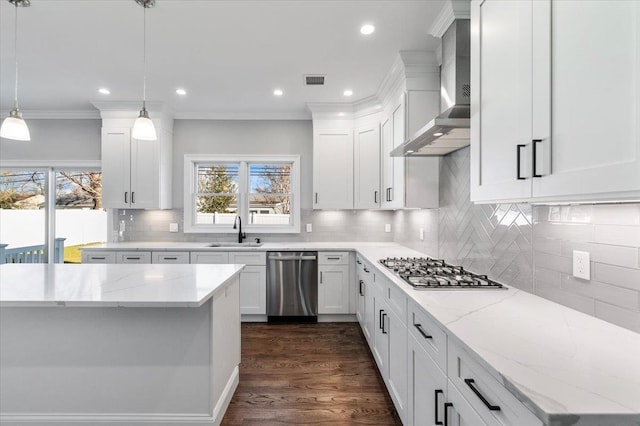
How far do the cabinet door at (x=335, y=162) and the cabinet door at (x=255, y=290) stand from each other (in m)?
1.32

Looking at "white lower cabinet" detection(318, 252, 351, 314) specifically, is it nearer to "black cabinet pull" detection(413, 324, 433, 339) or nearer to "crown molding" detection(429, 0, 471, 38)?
"black cabinet pull" detection(413, 324, 433, 339)

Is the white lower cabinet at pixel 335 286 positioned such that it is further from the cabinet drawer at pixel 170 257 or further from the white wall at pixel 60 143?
the white wall at pixel 60 143

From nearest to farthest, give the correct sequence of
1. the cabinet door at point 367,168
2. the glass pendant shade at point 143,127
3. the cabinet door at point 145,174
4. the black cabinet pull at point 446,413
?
1. the black cabinet pull at point 446,413
2. the glass pendant shade at point 143,127
3. the cabinet door at point 367,168
4. the cabinet door at point 145,174

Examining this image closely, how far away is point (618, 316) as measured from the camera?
3.86 ft

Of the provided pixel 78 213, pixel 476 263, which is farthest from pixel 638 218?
pixel 78 213

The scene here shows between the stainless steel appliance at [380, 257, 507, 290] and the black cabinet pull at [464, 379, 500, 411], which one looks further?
the stainless steel appliance at [380, 257, 507, 290]

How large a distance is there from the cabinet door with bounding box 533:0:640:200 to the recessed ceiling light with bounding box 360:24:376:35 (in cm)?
144

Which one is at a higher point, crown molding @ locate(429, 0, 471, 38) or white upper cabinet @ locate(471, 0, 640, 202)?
crown molding @ locate(429, 0, 471, 38)

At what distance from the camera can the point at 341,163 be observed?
159 inches

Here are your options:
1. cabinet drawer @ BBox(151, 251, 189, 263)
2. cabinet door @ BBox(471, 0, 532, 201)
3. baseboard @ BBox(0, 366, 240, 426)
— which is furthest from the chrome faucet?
cabinet door @ BBox(471, 0, 532, 201)

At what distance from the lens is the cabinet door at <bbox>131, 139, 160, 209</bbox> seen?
400 cm

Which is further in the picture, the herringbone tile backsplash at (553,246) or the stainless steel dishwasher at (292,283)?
the stainless steel dishwasher at (292,283)

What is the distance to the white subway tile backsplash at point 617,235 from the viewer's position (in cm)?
112

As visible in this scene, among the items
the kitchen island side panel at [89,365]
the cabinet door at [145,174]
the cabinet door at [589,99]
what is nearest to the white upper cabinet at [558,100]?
the cabinet door at [589,99]
